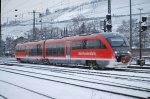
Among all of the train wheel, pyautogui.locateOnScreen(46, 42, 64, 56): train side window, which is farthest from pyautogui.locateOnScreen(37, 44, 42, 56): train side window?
the train wheel

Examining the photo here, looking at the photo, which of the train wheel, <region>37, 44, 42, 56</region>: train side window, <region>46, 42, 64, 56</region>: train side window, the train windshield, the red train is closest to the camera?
the red train

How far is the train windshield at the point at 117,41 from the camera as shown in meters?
22.6

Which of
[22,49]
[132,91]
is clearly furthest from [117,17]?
[132,91]

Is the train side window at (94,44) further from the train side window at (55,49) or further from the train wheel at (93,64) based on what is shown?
the train side window at (55,49)

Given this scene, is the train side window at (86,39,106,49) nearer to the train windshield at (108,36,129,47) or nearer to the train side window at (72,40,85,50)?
the train windshield at (108,36,129,47)

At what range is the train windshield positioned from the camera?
74.2ft

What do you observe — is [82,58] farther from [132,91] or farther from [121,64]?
[132,91]

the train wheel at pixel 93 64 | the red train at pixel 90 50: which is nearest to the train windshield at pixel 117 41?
the red train at pixel 90 50

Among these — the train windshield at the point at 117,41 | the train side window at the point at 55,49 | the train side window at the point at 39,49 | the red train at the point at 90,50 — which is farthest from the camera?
the train side window at the point at 39,49

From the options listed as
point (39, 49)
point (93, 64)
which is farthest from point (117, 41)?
point (39, 49)

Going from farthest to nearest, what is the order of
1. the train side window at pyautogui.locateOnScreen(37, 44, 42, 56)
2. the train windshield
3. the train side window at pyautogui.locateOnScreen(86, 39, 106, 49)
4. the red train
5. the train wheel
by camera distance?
the train side window at pyautogui.locateOnScreen(37, 44, 42, 56) → the train wheel → the train side window at pyautogui.locateOnScreen(86, 39, 106, 49) → the train windshield → the red train

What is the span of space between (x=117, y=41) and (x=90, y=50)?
8.15 ft

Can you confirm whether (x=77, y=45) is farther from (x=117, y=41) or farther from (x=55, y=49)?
(x=55, y=49)

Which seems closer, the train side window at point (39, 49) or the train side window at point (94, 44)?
the train side window at point (94, 44)
